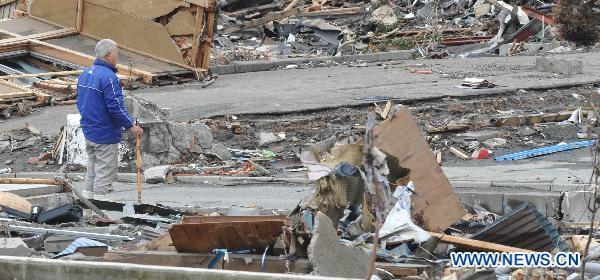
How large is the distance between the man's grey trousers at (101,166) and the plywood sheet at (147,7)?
31.6 feet

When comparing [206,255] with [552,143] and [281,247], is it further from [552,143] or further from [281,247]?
[552,143]

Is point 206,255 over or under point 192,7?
under

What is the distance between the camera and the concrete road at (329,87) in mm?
17500

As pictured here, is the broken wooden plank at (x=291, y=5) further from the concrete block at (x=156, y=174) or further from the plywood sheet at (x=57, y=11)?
the concrete block at (x=156, y=174)

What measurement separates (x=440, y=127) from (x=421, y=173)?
6.61m

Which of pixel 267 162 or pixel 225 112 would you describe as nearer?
pixel 267 162

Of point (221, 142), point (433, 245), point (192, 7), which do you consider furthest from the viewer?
point (192, 7)

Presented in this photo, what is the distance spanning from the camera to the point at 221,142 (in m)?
15.5

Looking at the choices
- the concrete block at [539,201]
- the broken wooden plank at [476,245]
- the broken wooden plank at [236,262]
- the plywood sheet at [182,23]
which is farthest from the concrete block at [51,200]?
the plywood sheet at [182,23]

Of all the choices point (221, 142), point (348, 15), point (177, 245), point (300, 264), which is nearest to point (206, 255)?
point (177, 245)

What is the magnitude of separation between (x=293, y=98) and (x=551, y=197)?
8.52 m

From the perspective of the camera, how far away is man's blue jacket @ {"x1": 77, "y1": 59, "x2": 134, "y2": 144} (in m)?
11.0

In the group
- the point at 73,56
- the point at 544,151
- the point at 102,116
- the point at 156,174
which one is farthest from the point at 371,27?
the point at 102,116

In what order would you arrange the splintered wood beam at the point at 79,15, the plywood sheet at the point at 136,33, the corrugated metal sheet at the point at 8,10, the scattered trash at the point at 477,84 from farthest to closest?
the corrugated metal sheet at the point at 8,10, the splintered wood beam at the point at 79,15, the plywood sheet at the point at 136,33, the scattered trash at the point at 477,84
